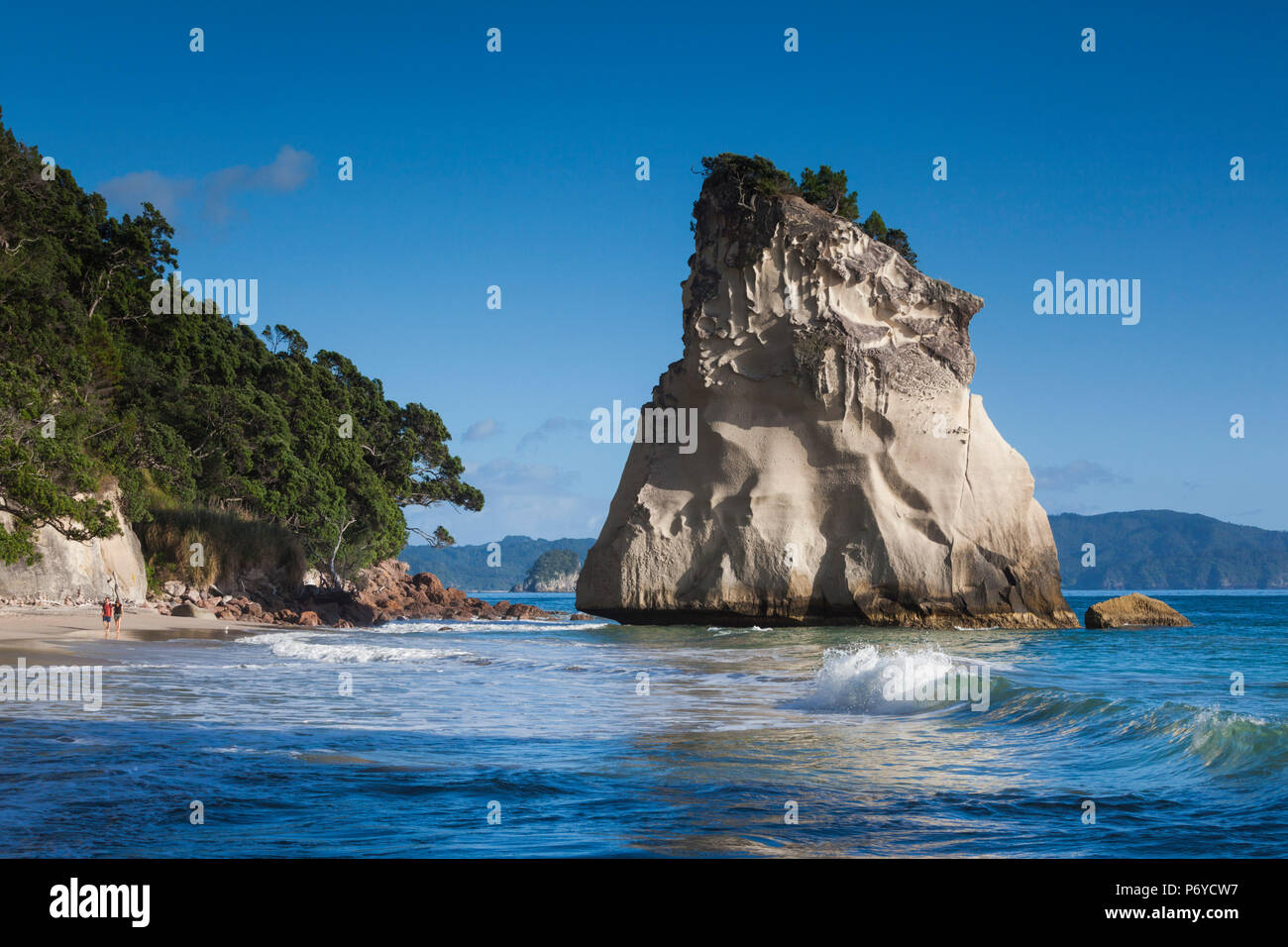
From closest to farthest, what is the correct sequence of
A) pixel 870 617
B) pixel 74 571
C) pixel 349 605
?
pixel 74 571 < pixel 870 617 < pixel 349 605

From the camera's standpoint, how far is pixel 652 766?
29.1 ft

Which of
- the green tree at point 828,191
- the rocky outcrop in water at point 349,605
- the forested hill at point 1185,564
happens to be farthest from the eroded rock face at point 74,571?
the forested hill at point 1185,564

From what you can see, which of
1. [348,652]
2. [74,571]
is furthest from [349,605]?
[348,652]

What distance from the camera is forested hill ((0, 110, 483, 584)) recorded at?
24.5m

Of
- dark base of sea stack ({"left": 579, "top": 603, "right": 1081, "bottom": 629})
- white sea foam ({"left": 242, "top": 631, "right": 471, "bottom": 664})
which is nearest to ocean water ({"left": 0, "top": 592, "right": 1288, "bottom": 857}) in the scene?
white sea foam ({"left": 242, "top": 631, "right": 471, "bottom": 664})

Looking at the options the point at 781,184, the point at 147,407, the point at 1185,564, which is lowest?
the point at 1185,564

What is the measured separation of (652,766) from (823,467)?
93.6ft

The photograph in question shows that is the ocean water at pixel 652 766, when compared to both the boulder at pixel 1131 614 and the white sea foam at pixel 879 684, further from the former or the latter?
the boulder at pixel 1131 614

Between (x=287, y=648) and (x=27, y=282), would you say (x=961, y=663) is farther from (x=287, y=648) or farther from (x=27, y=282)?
(x=27, y=282)

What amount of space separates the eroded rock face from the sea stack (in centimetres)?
1562

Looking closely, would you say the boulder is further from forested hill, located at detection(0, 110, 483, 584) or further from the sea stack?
forested hill, located at detection(0, 110, 483, 584)

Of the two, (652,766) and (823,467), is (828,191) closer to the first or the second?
(823,467)
